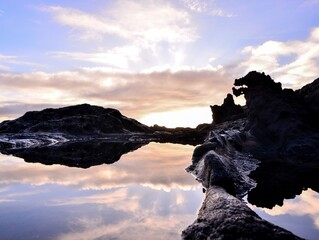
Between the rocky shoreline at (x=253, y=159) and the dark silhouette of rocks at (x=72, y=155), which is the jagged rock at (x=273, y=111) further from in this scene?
the dark silhouette of rocks at (x=72, y=155)

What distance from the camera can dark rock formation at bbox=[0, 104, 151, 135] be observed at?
85188 mm

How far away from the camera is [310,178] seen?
21.4 meters

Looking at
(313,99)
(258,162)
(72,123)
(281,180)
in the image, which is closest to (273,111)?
(313,99)

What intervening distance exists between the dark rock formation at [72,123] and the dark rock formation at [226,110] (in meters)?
29.8

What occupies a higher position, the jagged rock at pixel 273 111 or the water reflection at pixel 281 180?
A: the jagged rock at pixel 273 111

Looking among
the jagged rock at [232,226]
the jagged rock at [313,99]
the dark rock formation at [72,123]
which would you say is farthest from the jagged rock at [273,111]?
the dark rock formation at [72,123]

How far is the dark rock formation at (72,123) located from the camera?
279ft

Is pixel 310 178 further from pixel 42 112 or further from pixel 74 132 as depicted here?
pixel 42 112

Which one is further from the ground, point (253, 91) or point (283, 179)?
point (253, 91)

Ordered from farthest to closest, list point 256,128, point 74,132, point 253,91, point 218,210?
1. point 74,132
2. point 253,91
3. point 256,128
4. point 218,210

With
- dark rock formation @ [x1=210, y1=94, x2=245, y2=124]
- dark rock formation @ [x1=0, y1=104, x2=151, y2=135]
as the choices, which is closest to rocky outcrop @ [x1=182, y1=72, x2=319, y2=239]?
dark rock formation @ [x1=210, y1=94, x2=245, y2=124]

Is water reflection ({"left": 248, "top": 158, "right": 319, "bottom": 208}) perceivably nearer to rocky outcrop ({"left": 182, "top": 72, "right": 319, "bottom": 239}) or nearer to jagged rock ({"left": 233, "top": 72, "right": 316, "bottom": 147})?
rocky outcrop ({"left": 182, "top": 72, "right": 319, "bottom": 239})

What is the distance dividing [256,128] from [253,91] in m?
5.16

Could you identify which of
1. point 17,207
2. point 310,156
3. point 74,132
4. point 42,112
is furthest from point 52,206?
point 42,112
